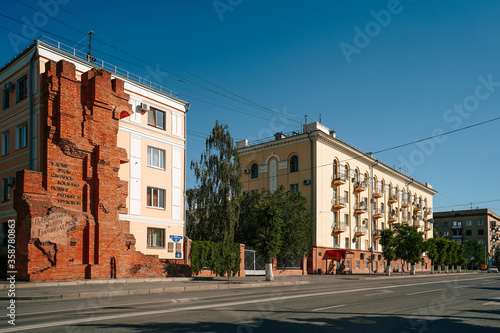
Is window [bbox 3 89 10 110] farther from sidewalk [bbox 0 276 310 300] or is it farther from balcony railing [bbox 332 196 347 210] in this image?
balcony railing [bbox 332 196 347 210]

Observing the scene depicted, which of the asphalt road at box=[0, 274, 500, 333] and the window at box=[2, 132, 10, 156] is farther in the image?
the window at box=[2, 132, 10, 156]

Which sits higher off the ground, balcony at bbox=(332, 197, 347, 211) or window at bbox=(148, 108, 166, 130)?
window at bbox=(148, 108, 166, 130)

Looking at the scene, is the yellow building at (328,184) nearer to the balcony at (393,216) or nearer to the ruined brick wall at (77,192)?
the balcony at (393,216)

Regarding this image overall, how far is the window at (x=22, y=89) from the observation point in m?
23.6

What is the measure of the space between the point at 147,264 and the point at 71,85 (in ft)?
34.0

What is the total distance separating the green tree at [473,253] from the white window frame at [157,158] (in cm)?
8143

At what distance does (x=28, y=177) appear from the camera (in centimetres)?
1898

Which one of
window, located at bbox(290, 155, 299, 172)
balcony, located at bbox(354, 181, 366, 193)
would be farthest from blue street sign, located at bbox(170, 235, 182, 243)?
balcony, located at bbox(354, 181, 366, 193)

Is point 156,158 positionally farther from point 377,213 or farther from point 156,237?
point 377,213

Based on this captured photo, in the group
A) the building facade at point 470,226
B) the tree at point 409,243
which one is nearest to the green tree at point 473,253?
the building facade at point 470,226

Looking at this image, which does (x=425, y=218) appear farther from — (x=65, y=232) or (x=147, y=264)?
(x=65, y=232)

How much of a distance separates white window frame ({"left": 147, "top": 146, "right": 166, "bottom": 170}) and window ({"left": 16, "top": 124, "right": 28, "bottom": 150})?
752cm

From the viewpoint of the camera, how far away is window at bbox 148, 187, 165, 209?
2803cm

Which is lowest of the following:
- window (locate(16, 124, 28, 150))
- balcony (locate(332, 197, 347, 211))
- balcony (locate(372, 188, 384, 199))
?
balcony (locate(332, 197, 347, 211))
